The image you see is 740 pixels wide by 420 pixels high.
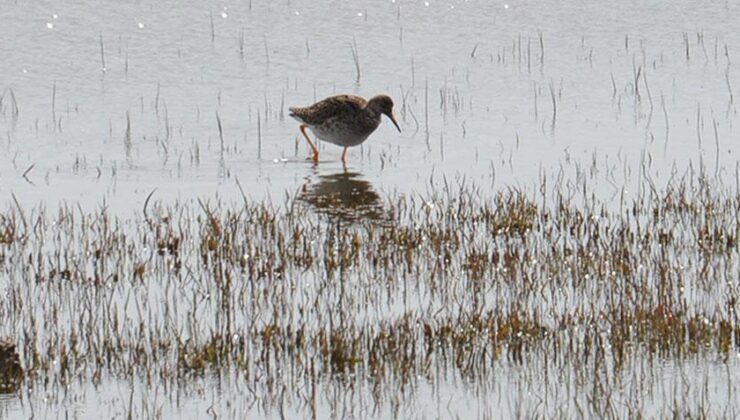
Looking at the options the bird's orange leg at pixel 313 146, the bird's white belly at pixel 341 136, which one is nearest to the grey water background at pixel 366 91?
the bird's orange leg at pixel 313 146

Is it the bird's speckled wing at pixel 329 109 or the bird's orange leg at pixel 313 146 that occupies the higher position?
the bird's speckled wing at pixel 329 109

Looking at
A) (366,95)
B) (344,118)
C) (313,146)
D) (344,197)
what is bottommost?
(344,197)

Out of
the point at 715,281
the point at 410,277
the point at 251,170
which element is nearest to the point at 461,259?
the point at 410,277

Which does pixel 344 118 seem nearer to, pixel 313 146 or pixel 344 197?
pixel 313 146

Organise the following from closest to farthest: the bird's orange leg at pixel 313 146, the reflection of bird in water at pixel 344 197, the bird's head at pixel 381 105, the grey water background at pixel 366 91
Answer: the reflection of bird in water at pixel 344 197
the grey water background at pixel 366 91
the bird's orange leg at pixel 313 146
the bird's head at pixel 381 105

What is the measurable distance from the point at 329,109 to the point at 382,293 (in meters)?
6.28

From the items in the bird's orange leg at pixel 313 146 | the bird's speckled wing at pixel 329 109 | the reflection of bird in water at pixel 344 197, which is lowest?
the reflection of bird in water at pixel 344 197

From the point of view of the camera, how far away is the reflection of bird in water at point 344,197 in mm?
14266

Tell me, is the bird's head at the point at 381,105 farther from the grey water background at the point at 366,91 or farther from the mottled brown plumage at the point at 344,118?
the grey water background at the point at 366,91

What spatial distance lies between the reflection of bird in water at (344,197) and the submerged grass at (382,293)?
8 cm

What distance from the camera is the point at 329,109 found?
17312mm

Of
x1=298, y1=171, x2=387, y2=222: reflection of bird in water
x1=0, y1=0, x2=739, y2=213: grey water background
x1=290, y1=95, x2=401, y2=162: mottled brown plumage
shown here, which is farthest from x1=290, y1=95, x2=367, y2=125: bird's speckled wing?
x1=298, y1=171, x2=387, y2=222: reflection of bird in water

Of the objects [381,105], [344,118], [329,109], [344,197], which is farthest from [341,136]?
[344,197]

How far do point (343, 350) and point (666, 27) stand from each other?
669 inches
